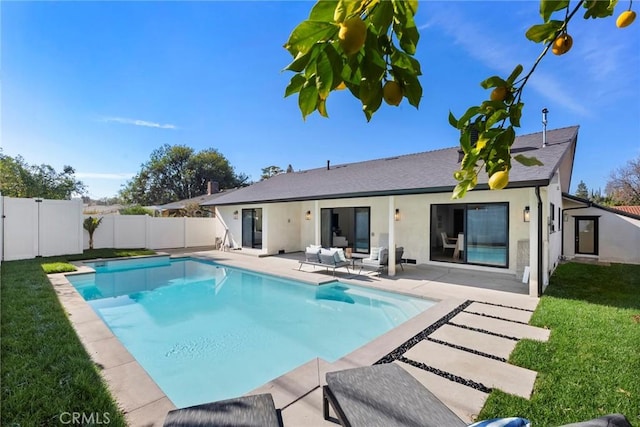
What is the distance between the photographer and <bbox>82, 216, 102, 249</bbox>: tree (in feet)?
56.7

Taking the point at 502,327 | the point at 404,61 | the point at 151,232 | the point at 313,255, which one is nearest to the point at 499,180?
the point at 404,61

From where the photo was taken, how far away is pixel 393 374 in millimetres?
3139

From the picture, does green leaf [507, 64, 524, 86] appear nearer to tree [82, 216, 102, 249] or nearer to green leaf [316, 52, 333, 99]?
green leaf [316, 52, 333, 99]

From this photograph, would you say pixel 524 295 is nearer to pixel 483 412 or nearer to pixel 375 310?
pixel 375 310

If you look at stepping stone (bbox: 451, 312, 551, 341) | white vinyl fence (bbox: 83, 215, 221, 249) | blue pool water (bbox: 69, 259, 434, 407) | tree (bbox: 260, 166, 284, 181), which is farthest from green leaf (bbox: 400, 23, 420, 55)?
tree (bbox: 260, 166, 284, 181)

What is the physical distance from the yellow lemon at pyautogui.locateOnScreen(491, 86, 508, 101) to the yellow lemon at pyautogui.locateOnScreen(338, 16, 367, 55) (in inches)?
37.3

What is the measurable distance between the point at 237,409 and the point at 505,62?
16.5ft

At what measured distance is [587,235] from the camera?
15.7m

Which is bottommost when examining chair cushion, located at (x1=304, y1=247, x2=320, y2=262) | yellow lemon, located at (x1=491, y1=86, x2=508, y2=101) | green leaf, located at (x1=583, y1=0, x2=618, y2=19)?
chair cushion, located at (x1=304, y1=247, x2=320, y2=262)

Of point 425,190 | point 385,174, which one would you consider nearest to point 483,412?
point 425,190

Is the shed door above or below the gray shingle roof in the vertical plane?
below

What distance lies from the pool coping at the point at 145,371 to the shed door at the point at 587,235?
14.0 meters

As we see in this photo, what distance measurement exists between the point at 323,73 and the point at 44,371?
5.30 meters

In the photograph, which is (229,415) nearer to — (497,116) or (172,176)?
(497,116)
